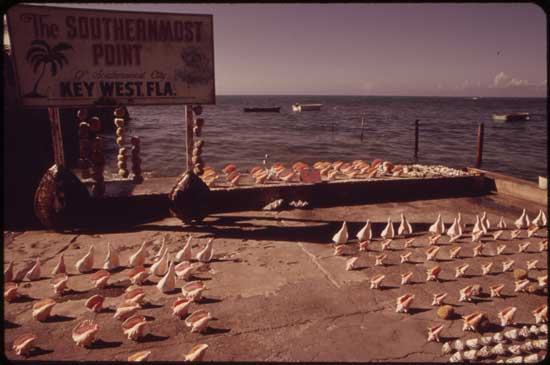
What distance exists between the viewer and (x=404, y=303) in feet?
16.5

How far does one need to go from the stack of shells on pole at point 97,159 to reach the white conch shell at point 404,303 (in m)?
7.28

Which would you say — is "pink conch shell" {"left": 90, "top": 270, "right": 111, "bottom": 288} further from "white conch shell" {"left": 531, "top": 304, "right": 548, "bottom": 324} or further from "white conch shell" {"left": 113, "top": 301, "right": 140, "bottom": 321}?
"white conch shell" {"left": 531, "top": 304, "right": 548, "bottom": 324}

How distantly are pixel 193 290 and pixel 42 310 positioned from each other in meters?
2.06

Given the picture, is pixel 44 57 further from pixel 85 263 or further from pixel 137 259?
pixel 137 259

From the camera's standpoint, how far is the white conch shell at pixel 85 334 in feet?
14.0

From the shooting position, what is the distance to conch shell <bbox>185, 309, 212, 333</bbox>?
4570 millimetres

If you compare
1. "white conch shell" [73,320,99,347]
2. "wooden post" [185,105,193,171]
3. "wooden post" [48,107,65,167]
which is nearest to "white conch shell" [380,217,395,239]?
"wooden post" [185,105,193,171]

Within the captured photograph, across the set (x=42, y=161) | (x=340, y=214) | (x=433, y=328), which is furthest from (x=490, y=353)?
(x=42, y=161)

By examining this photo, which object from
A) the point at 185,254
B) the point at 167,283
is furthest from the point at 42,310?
the point at 185,254

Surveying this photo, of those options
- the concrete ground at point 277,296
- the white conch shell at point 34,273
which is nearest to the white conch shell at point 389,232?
the concrete ground at point 277,296

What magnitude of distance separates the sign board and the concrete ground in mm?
3157

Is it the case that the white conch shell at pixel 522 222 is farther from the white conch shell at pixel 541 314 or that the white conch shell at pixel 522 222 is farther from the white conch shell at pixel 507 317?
the white conch shell at pixel 507 317

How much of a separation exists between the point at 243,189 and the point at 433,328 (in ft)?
20.0

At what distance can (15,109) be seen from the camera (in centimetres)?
1695
